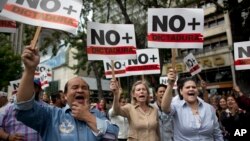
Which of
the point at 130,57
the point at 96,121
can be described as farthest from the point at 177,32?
the point at 96,121

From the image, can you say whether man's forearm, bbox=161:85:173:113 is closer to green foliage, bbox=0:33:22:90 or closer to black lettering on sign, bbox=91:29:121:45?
black lettering on sign, bbox=91:29:121:45

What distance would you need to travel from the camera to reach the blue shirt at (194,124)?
4180mm

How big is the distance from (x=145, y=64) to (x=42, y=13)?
533 centimetres

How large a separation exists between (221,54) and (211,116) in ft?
89.7

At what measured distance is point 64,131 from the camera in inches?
106

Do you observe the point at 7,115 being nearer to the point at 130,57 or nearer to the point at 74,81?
the point at 74,81

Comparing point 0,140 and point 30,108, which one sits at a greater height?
point 30,108

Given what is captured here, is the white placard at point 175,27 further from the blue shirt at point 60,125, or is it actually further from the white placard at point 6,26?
the blue shirt at point 60,125

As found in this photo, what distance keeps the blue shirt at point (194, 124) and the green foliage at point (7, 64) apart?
67.2ft

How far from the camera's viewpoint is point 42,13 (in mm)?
A: 3865

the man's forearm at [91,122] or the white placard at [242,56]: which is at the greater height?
the white placard at [242,56]

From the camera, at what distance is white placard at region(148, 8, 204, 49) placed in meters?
5.96

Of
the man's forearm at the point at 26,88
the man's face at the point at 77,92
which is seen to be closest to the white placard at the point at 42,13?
the man's face at the point at 77,92

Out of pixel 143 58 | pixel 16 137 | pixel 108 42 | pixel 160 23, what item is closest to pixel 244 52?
pixel 143 58
